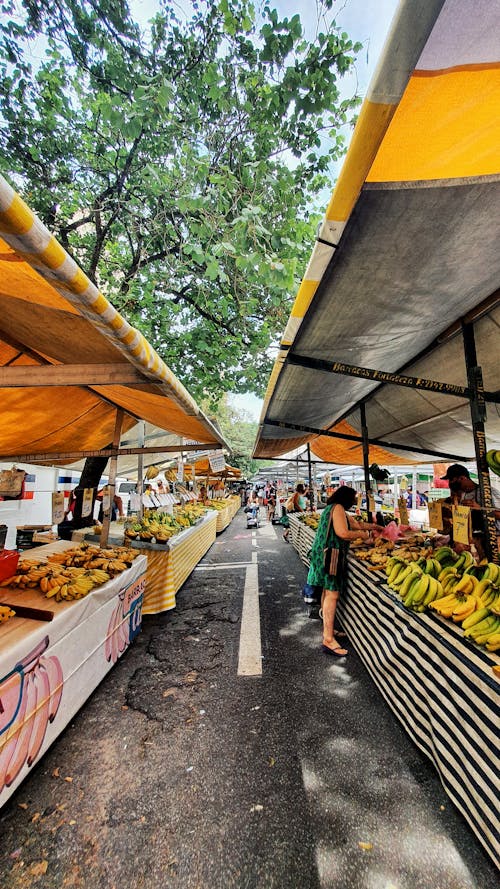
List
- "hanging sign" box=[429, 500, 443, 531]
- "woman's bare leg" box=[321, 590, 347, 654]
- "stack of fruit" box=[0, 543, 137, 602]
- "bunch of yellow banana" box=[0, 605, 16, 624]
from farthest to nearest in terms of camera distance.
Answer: "woman's bare leg" box=[321, 590, 347, 654]
"hanging sign" box=[429, 500, 443, 531]
"stack of fruit" box=[0, 543, 137, 602]
"bunch of yellow banana" box=[0, 605, 16, 624]

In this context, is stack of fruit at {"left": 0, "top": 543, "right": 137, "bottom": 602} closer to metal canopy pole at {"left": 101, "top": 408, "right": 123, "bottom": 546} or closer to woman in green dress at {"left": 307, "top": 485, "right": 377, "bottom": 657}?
metal canopy pole at {"left": 101, "top": 408, "right": 123, "bottom": 546}

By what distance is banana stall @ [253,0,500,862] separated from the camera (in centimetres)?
103

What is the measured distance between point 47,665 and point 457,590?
3.11 meters

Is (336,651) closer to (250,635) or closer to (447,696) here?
(250,635)

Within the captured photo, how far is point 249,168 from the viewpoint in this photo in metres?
5.25

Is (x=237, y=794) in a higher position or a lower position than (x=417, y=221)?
lower

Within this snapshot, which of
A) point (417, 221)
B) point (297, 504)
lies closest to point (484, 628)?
point (417, 221)

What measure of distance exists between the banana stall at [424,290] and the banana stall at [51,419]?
1197 millimetres

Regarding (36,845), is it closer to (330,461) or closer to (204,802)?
(204,802)

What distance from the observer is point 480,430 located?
117 inches

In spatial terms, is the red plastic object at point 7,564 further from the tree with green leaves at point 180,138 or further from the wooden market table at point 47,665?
the tree with green leaves at point 180,138

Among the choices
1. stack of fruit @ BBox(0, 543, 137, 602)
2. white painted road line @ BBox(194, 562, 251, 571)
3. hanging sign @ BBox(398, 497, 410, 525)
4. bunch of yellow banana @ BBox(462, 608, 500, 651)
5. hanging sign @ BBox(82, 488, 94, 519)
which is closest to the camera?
bunch of yellow banana @ BBox(462, 608, 500, 651)

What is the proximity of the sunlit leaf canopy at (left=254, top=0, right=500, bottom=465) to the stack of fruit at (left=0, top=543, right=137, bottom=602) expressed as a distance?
279 centimetres

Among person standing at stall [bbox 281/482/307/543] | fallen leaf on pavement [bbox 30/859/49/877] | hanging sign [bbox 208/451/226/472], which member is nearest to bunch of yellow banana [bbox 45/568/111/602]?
fallen leaf on pavement [bbox 30/859/49/877]
